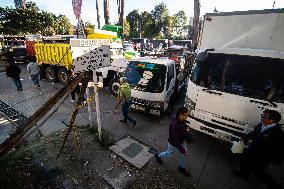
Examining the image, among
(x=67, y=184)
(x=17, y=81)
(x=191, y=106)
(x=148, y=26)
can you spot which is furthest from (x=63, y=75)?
(x=148, y=26)

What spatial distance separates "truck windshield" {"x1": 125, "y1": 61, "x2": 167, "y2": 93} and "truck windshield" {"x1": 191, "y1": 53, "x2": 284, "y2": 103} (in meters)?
1.68

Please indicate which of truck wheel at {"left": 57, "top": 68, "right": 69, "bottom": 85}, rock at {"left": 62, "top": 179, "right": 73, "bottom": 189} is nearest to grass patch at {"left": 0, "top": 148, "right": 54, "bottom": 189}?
rock at {"left": 62, "top": 179, "right": 73, "bottom": 189}

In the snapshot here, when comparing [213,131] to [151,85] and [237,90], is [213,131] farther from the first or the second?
[151,85]

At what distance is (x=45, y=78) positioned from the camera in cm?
1342

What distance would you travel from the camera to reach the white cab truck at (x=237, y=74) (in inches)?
182

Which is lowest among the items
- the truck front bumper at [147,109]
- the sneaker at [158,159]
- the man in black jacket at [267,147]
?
the sneaker at [158,159]

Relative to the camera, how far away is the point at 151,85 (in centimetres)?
716

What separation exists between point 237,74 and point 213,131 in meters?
1.76

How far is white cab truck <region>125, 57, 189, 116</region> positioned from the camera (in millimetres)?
7043

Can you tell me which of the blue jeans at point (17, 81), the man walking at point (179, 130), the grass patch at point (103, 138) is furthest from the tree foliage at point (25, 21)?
the man walking at point (179, 130)

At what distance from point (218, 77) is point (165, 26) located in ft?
175

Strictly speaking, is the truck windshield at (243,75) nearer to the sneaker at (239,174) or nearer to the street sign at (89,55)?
the sneaker at (239,174)

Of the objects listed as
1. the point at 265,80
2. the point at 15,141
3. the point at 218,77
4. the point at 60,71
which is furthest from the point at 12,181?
the point at 60,71

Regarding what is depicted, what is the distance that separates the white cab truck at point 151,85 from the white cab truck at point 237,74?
1.57 meters
